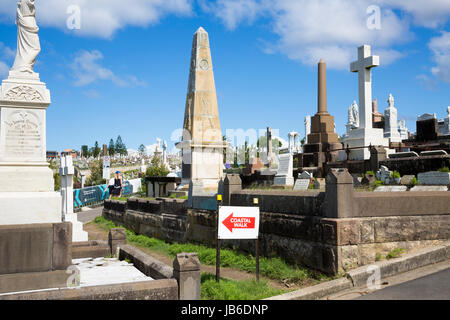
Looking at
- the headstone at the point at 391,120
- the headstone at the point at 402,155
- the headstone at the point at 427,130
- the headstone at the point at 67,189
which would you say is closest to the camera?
the headstone at the point at 67,189

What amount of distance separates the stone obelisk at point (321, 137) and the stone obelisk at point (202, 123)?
4.53 meters

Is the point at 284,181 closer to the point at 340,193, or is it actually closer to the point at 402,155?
the point at 402,155

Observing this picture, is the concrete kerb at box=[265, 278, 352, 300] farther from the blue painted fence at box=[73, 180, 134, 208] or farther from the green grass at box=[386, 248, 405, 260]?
the blue painted fence at box=[73, 180, 134, 208]

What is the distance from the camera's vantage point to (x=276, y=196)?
7547mm

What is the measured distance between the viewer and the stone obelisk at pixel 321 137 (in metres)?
17.2

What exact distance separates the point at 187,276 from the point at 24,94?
4.14m

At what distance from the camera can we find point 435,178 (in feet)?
31.0

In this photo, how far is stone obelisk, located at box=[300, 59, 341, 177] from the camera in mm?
17250

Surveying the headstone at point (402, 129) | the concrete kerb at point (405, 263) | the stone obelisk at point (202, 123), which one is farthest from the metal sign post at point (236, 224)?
the headstone at point (402, 129)

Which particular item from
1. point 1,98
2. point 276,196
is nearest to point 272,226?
point 276,196

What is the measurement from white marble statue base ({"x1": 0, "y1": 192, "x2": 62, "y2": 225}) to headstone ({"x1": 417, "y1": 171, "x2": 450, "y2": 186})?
8557 millimetres

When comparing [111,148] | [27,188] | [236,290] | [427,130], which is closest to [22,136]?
[27,188]

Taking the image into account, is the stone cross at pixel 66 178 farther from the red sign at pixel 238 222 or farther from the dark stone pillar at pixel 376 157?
the dark stone pillar at pixel 376 157

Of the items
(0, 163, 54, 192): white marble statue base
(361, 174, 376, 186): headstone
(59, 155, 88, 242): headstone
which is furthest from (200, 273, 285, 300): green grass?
(59, 155, 88, 242): headstone
